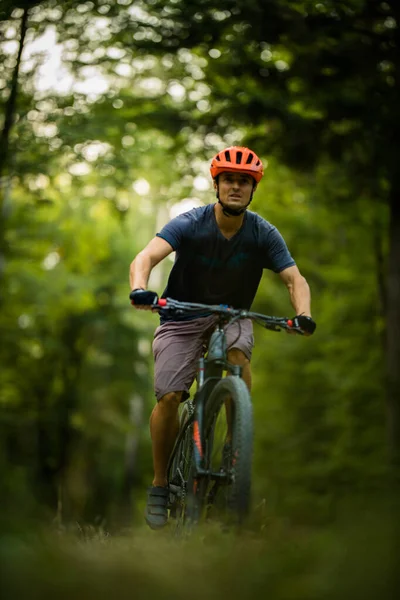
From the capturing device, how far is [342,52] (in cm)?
1035

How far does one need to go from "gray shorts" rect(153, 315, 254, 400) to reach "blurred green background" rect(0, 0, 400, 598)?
3.31 feet

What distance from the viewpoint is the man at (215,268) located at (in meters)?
5.30

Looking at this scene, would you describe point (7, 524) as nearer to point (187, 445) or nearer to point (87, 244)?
point (187, 445)

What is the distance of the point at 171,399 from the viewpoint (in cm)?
557

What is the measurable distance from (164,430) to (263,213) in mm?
11510

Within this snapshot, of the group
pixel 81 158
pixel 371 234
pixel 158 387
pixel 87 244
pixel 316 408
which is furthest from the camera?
pixel 87 244

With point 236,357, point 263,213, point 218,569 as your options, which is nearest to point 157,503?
point 236,357

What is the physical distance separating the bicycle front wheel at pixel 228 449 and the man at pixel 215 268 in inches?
18.1

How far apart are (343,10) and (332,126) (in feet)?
6.27

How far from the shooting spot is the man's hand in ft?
15.6

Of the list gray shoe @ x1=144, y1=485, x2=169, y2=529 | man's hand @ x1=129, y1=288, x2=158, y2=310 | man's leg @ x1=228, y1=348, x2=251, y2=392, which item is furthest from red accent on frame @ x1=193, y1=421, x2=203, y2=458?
gray shoe @ x1=144, y1=485, x2=169, y2=529

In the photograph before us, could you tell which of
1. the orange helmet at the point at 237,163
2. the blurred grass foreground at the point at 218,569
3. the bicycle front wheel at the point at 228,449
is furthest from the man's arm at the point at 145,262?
the blurred grass foreground at the point at 218,569

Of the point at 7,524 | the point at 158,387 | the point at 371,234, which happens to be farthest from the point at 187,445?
the point at 371,234

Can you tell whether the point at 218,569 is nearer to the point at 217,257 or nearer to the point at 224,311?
the point at 224,311
